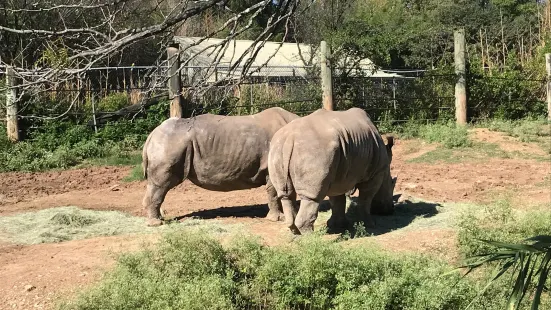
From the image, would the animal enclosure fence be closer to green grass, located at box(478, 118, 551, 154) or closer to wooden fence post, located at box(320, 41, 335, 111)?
wooden fence post, located at box(320, 41, 335, 111)

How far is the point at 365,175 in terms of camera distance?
7812mm

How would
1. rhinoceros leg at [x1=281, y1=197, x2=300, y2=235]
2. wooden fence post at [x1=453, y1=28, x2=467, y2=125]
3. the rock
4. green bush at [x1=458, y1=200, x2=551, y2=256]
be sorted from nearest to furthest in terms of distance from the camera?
the rock
green bush at [x1=458, y1=200, x2=551, y2=256]
rhinoceros leg at [x1=281, y1=197, x2=300, y2=235]
wooden fence post at [x1=453, y1=28, x2=467, y2=125]

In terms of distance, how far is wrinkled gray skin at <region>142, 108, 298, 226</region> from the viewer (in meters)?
8.61

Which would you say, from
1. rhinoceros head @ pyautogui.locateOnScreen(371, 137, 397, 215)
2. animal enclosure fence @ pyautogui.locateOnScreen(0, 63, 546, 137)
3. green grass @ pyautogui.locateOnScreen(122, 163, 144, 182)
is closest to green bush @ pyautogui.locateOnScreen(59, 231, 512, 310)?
rhinoceros head @ pyautogui.locateOnScreen(371, 137, 397, 215)

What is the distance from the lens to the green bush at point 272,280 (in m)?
4.88

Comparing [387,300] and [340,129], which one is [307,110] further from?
[387,300]

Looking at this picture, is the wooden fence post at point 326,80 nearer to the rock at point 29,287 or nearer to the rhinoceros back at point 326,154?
the rhinoceros back at point 326,154

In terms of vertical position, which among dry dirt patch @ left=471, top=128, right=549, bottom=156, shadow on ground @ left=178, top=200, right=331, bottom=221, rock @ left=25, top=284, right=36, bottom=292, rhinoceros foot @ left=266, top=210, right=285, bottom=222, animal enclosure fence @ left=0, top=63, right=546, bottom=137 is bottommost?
shadow on ground @ left=178, top=200, right=331, bottom=221

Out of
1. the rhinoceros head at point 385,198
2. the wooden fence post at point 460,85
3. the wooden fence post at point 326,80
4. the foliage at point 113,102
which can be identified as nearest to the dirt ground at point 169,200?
the rhinoceros head at point 385,198

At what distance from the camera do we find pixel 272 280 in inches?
211

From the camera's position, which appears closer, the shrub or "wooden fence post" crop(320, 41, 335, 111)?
the shrub

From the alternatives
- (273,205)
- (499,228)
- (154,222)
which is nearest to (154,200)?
(154,222)

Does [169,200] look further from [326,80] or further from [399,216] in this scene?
[326,80]

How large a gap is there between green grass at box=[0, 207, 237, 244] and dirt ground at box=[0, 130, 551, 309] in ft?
1.07
